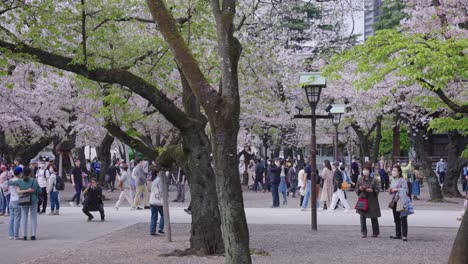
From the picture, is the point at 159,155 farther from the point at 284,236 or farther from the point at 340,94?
the point at 340,94

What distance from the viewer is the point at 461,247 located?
9.09m

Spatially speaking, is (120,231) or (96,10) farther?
(120,231)

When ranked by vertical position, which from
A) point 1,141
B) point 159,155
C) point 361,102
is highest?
point 361,102

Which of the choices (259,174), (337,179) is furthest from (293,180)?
(337,179)

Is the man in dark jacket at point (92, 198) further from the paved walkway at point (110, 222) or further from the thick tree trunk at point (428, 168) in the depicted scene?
the thick tree trunk at point (428, 168)

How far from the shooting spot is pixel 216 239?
1209cm

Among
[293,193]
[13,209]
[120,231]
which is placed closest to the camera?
[13,209]

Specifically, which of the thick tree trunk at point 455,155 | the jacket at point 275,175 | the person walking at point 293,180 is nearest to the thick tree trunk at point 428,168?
the thick tree trunk at point 455,155

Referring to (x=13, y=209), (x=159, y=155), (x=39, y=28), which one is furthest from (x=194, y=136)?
(x=13, y=209)

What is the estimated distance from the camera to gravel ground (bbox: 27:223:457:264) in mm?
11547

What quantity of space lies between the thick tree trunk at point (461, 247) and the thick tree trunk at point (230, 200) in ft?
10.3

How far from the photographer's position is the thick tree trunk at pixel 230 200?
802 cm

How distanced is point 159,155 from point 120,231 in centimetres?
427

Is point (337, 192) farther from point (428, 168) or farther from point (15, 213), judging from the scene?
point (15, 213)
